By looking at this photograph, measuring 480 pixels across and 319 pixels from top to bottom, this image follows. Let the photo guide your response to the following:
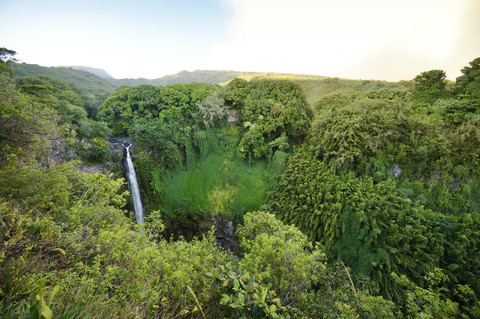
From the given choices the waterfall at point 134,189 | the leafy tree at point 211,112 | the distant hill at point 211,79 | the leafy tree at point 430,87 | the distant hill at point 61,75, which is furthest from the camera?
the distant hill at point 61,75

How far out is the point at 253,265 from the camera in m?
5.93

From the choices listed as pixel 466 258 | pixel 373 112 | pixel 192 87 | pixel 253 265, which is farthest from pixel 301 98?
pixel 253 265

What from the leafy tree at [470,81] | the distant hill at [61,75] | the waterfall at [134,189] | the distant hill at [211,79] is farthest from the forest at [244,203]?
the distant hill at [61,75]

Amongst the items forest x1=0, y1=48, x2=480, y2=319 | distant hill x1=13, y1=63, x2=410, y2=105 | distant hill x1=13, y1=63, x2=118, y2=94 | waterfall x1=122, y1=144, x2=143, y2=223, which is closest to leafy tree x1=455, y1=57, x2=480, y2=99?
forest x1=0, y1=48, x2=480, y2=319

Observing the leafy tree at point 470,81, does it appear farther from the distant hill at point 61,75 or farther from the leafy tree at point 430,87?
the distant hill at point 61,75

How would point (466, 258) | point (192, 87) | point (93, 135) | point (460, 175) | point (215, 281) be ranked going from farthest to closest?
1. point (192, 87)
2. point (93, 135)
3. point (460, 175)
4. point (466, 258)
5. point (215, 281)

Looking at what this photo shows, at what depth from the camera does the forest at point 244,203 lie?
3244mm

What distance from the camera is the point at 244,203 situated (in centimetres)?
1495

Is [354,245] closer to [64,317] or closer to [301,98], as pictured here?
[64,317]

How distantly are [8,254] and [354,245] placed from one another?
11911 mm

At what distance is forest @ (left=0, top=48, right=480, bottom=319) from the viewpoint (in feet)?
10.6

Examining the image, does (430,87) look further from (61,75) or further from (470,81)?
(61,75)

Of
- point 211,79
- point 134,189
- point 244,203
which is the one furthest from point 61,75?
point 244,203

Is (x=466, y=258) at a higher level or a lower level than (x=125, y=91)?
lower
